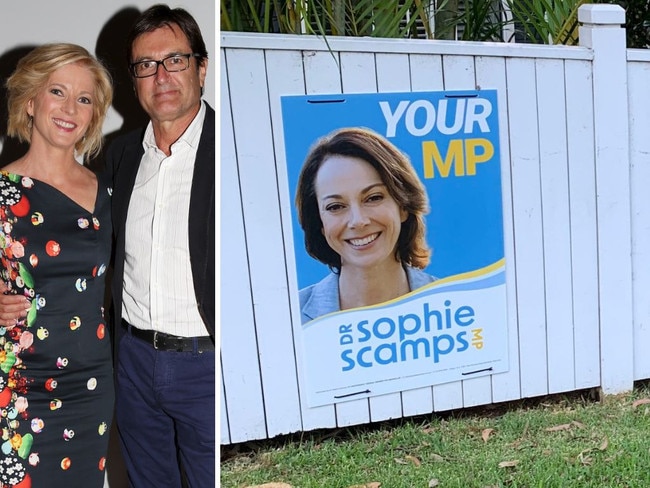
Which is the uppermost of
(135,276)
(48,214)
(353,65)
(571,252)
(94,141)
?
(353,65)

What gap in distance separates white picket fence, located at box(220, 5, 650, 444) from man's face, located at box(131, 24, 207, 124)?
98cm

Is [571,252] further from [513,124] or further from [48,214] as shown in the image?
[48,214]

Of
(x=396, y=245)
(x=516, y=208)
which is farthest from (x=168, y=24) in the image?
(x=516, y=208)

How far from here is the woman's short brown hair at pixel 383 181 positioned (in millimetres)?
3107

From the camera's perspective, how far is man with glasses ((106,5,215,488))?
6.36 feet

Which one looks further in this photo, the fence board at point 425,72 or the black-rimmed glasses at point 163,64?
the fence board at point 425,72

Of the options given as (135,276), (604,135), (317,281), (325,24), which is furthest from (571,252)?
(135,276)

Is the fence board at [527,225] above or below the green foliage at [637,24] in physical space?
below

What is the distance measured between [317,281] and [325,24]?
94 cm

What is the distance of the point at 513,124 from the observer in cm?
337

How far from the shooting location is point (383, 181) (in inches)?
126

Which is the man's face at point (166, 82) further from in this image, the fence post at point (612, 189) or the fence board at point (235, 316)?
the fence post at point (612, 189)

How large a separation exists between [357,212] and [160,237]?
1.30 metres

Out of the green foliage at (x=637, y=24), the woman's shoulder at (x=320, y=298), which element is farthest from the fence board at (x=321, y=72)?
the green foliage at (x=637, y=24)
